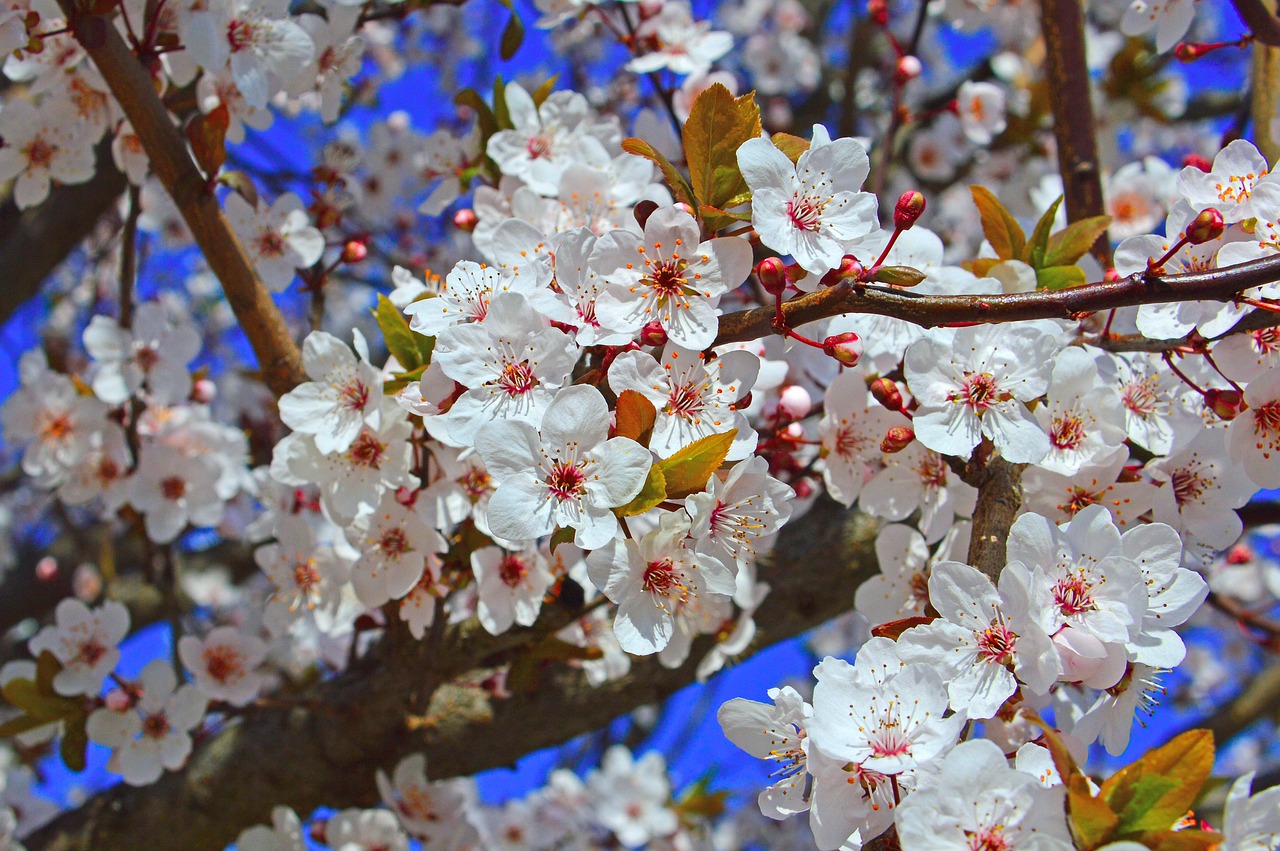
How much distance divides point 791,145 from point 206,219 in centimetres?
108

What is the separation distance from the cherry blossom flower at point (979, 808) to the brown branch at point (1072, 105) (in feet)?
4.75

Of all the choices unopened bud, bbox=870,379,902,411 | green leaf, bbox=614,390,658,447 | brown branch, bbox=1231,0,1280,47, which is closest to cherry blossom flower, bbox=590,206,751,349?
green leaf, bbox=614,390,658,447

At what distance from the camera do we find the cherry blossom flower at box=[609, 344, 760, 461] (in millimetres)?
1167

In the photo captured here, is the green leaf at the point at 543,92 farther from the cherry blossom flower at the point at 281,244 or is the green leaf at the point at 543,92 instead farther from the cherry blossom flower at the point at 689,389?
the cherry blossom flower at the point at 689,389

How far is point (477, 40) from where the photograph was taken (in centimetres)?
625

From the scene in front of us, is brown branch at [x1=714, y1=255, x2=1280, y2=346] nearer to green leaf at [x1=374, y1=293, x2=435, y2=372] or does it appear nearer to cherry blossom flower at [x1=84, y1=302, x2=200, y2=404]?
green leaf at [x1=374, y1=293, x2=435, y2=372]

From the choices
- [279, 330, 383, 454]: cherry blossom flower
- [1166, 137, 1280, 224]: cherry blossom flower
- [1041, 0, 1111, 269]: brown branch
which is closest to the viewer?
[1166, 137, 1280, 224]: cherry blossom flower

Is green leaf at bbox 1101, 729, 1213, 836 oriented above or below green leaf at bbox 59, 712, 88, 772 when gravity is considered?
below

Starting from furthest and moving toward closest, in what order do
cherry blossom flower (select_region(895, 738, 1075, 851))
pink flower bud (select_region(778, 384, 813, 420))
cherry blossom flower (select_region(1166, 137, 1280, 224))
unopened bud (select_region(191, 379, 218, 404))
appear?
1. unopened bud (select_region(191, 379, 218, 404))
2. pink flower bud (select_region(778, 384, 813, 420))
3. cherry blossom flower (select_region(1166, 137, 1280, 224))
4. cherry blossom flower (select_region(895, 738, 1075, 851))

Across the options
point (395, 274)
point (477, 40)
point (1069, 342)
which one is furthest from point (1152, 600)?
point (477, 40)

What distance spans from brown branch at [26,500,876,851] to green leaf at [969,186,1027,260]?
2.58ft

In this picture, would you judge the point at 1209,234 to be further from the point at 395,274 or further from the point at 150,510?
the point at 150,510

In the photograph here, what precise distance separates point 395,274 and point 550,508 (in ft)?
2.05

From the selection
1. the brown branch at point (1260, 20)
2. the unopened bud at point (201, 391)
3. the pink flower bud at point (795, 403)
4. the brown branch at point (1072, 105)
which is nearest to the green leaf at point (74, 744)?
the unopened bud at point (201, 391)
